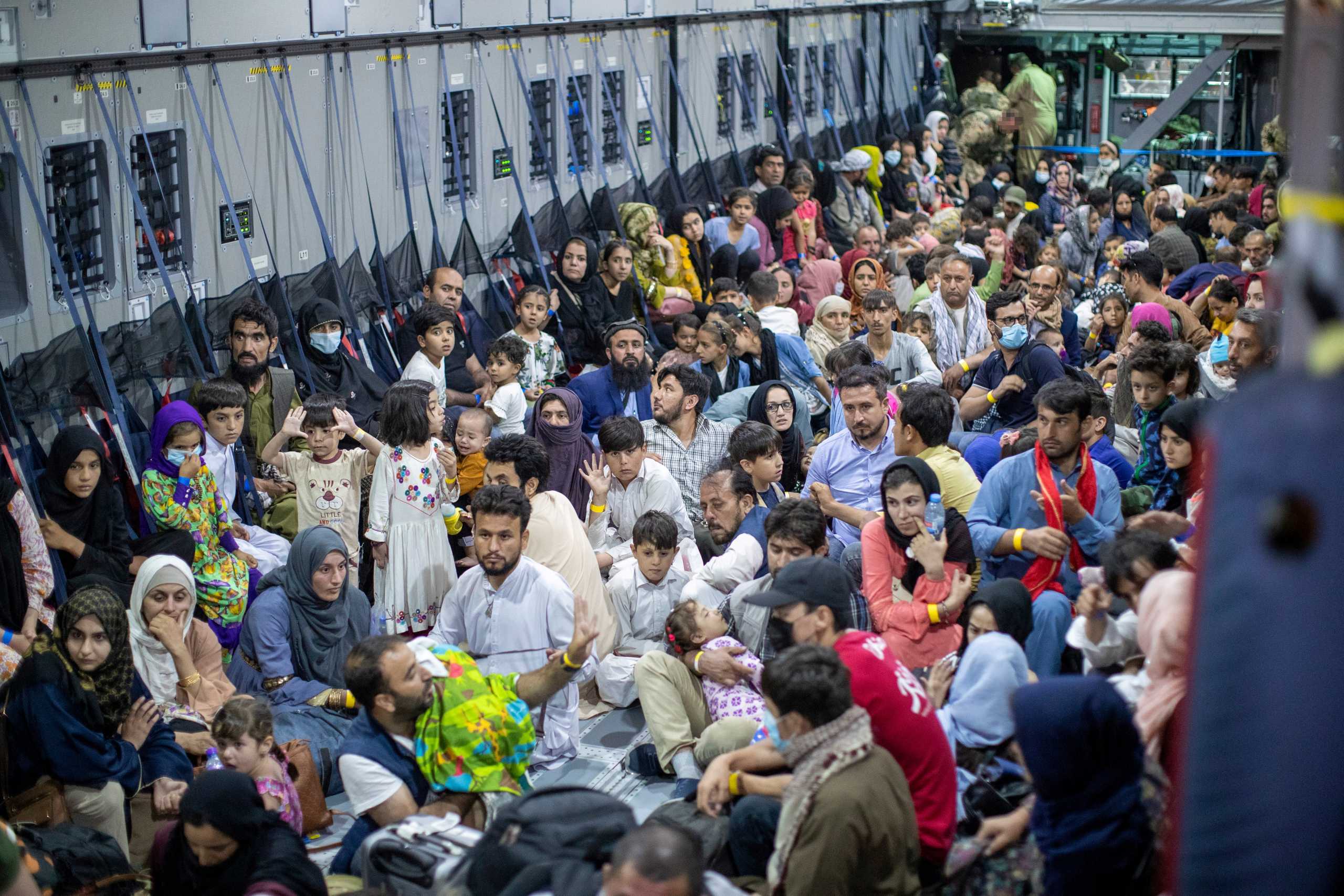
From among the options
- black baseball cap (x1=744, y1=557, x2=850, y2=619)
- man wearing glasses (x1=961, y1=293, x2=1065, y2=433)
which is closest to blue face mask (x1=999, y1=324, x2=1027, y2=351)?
man wearing glasses (x1=961, y1=293, x2=1065, y2=433)

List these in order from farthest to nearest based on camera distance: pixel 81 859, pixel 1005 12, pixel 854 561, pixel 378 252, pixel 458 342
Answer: pixel 1005 12 → pixel 378 252 → pixel 458 342 → pixel 854 561 → pixel 81 859

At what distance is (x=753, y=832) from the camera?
12.2 ft

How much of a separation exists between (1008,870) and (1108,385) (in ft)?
15.2

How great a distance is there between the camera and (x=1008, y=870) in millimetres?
3297

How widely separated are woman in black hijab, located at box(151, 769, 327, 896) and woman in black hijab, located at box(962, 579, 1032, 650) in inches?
75.7

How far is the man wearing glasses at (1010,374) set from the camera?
21.5ft

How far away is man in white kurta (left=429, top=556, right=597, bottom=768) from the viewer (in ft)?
15.5

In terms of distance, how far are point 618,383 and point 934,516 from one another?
2.61m

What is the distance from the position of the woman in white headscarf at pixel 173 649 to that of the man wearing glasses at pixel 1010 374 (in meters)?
3.67

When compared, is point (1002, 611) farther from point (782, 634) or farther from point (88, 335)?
point (88, 335)

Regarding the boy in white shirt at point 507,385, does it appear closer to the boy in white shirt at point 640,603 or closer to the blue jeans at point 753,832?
the boy in white shirt at point 640,603

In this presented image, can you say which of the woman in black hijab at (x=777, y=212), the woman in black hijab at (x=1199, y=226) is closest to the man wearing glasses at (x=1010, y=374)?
the woman in black hijab at (x=777, y=212)

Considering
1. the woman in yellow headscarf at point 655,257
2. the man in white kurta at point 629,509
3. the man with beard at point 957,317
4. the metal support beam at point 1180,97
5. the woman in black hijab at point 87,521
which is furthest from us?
the metal support beam at point 1180,97

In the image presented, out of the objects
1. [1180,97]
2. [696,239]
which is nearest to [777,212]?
[696,239]
